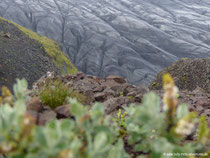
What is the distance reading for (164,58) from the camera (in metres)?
49.9

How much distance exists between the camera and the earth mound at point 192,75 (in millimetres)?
11930

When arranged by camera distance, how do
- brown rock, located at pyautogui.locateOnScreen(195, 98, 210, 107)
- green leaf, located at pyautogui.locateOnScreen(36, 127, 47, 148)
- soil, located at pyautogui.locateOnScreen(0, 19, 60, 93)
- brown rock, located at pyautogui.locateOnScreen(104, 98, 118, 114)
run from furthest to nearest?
soil, located at pyautogui.locateOnScreen(0, 19, 60, 93), brown rock, located at pyautogui.locateOnScreen(195, 98, 210, 107), brown rock, located at pyautogui.locateOnScreen(104, 98, 118, 114), green leaf, located at pyautogui.locateOnScreen(36, 127, 47, 148)

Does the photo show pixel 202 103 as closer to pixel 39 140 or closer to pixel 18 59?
pixel 39 140

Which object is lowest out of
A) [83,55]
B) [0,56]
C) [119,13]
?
[83,55]

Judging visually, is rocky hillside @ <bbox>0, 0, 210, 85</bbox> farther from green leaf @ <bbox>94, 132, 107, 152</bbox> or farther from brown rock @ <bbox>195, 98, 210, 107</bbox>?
green leaf @ <bbox>94, 132, 107, 152</bbox>

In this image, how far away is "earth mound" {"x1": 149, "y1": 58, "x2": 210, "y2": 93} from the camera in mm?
11930

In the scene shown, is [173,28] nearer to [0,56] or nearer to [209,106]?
[0,56]

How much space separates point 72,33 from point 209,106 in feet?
184

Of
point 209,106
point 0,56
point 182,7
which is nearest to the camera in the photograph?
point 209,106

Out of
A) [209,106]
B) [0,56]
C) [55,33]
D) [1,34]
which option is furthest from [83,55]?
[209,106]

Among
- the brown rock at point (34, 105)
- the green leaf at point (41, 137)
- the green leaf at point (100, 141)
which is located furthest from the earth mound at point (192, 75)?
the green leaf at point (41, 137)

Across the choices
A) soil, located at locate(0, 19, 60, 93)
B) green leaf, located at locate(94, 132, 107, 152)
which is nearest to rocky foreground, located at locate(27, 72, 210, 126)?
green leaf, located at locate(94, 132, 107, 152)

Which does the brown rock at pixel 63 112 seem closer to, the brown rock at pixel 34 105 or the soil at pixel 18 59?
the brown rock at pixel 34 105

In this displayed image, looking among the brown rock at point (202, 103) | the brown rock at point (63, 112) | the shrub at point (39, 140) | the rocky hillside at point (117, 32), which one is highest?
the shrub at point (39, 140)
